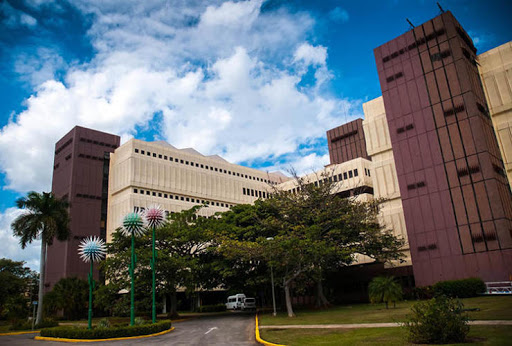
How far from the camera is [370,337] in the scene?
46.6ft

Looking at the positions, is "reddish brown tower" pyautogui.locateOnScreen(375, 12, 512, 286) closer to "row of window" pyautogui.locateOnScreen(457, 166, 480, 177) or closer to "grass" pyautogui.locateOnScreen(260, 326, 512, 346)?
"row of window" pyautogui.locateOnScreen(457, 166, 480, 177)

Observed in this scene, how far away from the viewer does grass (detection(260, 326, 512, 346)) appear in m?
11.5

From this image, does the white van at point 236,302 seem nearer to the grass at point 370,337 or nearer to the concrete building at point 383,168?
the concrete building at point 383,168

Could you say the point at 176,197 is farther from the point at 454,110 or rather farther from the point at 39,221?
the point at 454,110

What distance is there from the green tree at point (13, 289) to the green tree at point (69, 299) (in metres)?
3.98

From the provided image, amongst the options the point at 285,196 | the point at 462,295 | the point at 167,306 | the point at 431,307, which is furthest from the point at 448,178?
the point at 167,306

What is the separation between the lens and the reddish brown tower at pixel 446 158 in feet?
115

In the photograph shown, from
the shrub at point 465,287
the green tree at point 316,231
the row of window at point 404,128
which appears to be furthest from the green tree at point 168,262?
the row of window at point 404,128

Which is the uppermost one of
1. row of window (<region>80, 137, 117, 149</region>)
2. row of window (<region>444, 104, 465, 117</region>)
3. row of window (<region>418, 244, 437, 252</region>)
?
row of window (<region>80, 137, 117, 149</region>)

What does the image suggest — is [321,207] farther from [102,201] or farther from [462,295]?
[102,201]

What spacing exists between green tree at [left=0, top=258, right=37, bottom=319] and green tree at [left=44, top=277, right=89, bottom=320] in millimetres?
3975

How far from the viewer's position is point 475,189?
35875mm

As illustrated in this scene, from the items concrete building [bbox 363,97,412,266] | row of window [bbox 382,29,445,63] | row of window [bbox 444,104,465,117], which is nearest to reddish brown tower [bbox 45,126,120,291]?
concrete building [bbox 363,97,412,266]

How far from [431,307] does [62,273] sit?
69.5 metres
